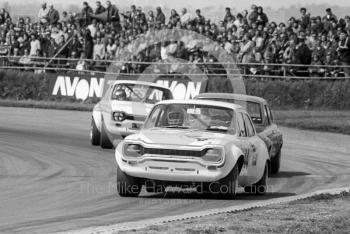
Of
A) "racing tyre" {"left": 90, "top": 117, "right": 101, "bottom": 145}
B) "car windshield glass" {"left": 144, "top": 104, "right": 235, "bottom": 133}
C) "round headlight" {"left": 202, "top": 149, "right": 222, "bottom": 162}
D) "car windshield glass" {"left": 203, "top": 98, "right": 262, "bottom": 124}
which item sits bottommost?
"racing tyre" {"left": 90, "top": 117, "right": 101, "bottom": 145}

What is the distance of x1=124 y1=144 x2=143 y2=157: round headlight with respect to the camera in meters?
11.4

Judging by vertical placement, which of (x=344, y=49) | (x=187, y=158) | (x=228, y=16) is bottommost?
(x=187, y=158)

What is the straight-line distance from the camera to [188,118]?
1247 centimetres

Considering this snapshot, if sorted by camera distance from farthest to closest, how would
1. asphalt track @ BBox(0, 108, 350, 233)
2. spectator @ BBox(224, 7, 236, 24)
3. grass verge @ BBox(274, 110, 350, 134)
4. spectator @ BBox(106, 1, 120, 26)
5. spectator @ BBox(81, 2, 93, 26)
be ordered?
spectator @ BBox(81, 2, 93, 26), spectator @ BBox(106, 1, 120, 26), spectator @ BBox(224, 7, 236, 24), grass verge @ BBox(274, 110, 350, 134), asphalt track @ BBox(0, 108, 350, 233)

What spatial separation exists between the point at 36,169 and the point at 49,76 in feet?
63.4

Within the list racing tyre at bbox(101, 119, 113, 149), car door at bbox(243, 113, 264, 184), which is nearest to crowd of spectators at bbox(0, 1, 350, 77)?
racing tyre at bbox(101, 119, 113, 149)

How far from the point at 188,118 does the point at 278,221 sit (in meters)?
3.41

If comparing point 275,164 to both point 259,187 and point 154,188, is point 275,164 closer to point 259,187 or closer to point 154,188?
point 259,187

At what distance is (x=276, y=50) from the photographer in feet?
94.6

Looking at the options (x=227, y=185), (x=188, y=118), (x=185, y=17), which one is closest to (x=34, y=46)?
(x=185, y=17)

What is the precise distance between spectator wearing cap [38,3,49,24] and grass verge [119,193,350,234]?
2565cm

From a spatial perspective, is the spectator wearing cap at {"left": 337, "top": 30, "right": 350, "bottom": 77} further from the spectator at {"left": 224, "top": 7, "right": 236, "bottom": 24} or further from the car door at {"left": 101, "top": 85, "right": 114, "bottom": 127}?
the car door at {"left": 101, "top": 85, "right": 114, "bottom": 127}

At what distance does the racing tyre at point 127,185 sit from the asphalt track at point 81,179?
0.11 m

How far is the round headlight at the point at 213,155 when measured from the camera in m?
11.4
